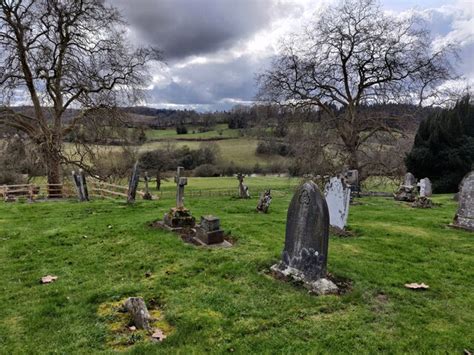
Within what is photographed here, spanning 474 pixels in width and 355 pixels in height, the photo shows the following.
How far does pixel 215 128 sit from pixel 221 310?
7252cm

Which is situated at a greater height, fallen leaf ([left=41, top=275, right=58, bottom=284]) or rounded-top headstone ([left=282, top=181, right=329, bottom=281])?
rounded-top headstone ([left=282, top=181, right=329, bottom=281])

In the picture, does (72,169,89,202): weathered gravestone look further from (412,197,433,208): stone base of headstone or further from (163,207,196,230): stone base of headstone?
(412,197,433,208): stone base of headstone

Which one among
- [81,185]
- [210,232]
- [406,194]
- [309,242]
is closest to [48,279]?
[210,232]

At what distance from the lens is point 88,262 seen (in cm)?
702

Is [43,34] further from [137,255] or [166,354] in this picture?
[166,354]

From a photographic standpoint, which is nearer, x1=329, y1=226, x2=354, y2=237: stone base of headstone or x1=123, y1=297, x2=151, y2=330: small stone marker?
x1=123, y1=297, x2=151, y2=330: small stone marker

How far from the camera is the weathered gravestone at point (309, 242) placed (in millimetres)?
5727

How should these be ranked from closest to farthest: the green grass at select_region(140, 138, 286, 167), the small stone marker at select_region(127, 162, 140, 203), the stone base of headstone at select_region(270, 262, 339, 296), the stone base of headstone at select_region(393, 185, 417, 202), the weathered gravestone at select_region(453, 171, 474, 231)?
1. the stone base of headstone at select_region(270, 262, 339, 296)
2. the weathered gravestone at select_region(453, 171, 474, 231)
3. the small stone marker at select_region(127, 162, 140, 203)
4. the stone base of headstone at select_region(393, 185, 417, 202)
5. the green grass at select_region(140, 138, 286, 167)

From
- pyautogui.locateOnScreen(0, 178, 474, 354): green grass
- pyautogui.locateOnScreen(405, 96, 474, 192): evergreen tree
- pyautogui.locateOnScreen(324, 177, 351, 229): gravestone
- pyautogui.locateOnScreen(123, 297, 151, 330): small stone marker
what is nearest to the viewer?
pyautogui.locateOnScreen(0, 178, 474, 354): green grass

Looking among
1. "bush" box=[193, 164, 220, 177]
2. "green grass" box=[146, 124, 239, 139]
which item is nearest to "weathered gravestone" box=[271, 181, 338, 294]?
"bush" box=[193, 164, 220, 177]

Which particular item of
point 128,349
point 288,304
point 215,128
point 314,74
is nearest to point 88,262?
point 128,349

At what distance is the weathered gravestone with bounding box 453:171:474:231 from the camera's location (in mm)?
10188

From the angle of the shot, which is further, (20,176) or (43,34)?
(20,176)

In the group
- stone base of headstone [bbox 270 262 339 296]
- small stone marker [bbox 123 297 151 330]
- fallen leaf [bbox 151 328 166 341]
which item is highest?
stone base of headstone [bbox 270 262 339 296]
